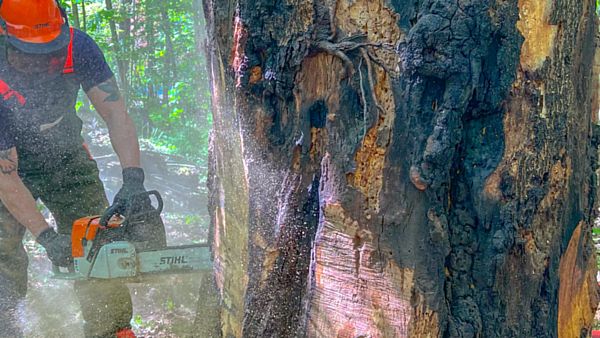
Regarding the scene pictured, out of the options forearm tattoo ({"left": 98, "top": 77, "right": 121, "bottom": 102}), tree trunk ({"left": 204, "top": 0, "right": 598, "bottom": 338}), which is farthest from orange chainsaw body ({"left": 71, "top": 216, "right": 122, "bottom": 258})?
tree trunk ({"left": 204, "top": 0, "right": 598, "bottom": 338})

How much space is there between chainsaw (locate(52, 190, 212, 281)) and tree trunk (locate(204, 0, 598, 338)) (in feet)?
3.53

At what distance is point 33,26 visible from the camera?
9.35 feet

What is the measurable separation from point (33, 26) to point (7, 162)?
2.44 feet

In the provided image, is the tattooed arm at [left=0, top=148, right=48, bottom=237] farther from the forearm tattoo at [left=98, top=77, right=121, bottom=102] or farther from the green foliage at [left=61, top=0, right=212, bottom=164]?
the green foliage at [left=61, top=0, right=212, bottom=164]

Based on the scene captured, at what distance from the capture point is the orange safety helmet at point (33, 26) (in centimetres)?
280

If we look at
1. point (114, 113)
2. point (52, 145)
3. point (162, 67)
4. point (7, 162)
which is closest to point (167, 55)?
point (162, 67)

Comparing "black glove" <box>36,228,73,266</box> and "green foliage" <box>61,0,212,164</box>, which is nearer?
"black glove" <box>36,228,73,266</box>

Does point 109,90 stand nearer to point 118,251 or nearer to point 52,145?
point 52,145

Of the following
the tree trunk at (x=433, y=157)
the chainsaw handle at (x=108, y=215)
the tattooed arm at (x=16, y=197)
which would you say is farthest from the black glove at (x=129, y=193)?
the tree trunk at (x=433, y=157)

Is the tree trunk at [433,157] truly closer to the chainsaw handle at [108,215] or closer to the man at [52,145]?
the chainsaw handle at [108,215]

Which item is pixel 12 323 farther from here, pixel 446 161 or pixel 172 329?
pixel 446 161

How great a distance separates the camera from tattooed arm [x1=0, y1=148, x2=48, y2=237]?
8.96 ft

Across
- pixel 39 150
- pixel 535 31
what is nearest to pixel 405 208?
pixel 535 31

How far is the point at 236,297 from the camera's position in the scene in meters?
1.84
